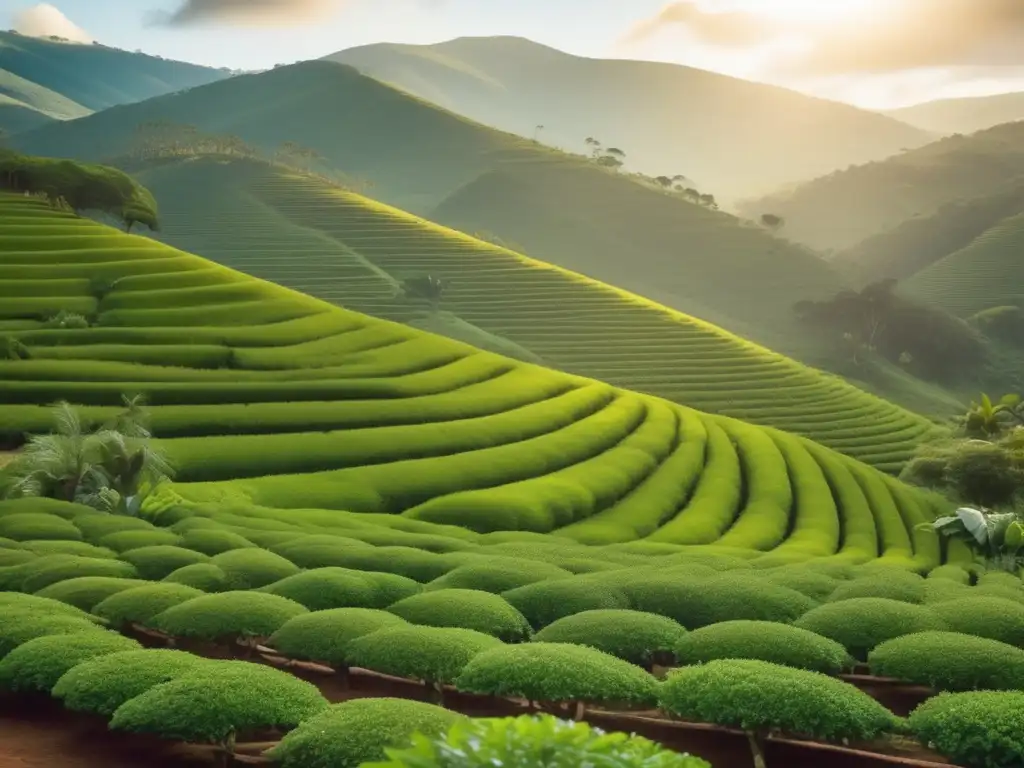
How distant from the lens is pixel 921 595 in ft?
59.6

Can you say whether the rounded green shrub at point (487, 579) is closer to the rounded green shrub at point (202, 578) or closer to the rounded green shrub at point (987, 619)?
the rounded green shrub at point (202, 578)

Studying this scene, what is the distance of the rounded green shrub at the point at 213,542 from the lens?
70.1ft

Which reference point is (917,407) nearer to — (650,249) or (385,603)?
(650,249)

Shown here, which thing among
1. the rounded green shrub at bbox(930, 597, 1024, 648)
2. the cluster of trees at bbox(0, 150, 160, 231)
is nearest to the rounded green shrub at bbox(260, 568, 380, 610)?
the rounded green shrub at bbox(930, 597, 1024, 648)

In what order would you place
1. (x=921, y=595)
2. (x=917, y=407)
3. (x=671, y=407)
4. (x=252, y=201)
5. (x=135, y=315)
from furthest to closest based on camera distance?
(x=252, y=201) < (x=917, y=407) < (x=671, y=407) < (x=135, y=315) < (x=921, y=595)

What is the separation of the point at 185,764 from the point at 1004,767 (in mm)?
8706

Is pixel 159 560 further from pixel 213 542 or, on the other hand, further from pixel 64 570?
pixel 213 542

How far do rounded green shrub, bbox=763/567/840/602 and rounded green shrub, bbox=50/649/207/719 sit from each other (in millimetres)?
11102

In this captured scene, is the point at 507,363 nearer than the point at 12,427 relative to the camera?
No

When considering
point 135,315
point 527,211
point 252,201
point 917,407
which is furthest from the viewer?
point 527,211

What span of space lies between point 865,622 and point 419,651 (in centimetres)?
667

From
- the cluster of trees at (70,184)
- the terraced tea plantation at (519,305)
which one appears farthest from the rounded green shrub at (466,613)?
the terraced tea plantation at (519,305)

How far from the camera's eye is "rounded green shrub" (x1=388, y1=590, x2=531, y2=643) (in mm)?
14414

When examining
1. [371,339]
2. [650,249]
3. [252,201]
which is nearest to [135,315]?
[371,339]
